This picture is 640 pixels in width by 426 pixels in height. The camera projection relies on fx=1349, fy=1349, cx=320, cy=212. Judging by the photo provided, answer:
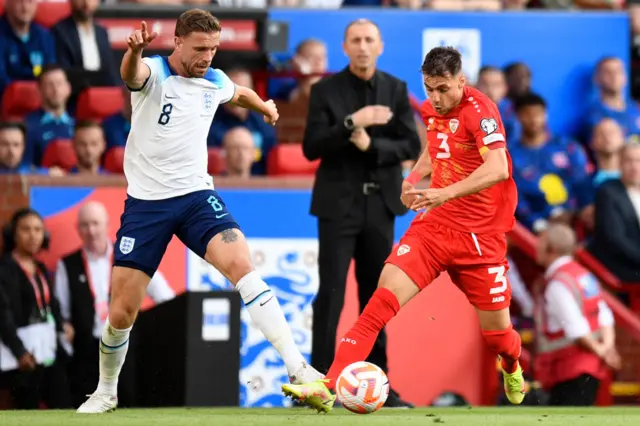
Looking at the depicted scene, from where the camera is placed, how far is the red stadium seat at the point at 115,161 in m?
12.8

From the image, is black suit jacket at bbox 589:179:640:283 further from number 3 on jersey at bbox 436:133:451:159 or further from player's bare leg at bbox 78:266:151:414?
player's bare leg at bbox 78:266:151:414

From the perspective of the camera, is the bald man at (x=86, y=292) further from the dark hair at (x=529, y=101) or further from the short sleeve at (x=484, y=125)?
the dark hair at (x=529, y=101)

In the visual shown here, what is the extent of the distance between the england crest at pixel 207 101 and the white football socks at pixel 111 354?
141 cm

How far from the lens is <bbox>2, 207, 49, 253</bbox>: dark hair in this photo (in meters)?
11.4

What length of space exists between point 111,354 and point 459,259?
7.29 ft

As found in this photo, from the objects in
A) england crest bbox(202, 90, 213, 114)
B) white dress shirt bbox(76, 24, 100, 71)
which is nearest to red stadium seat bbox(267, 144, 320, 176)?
white dress shirt bbox(76, 24, 100, 71)

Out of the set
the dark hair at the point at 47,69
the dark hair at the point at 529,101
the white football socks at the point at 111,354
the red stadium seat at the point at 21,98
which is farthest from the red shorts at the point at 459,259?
the red stadium seat at the point at 21,98

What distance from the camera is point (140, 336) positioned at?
10930mm

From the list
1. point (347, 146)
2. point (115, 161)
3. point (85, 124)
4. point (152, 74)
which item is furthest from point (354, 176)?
point (115, 161)

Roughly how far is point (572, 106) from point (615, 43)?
897 mm

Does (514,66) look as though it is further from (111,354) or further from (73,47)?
(111,354)

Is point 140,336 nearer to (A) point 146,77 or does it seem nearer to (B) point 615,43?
(A) point 146,77

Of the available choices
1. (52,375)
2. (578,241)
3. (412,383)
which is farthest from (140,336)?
(578,241)

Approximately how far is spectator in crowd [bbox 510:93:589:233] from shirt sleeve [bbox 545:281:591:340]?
1.94m
